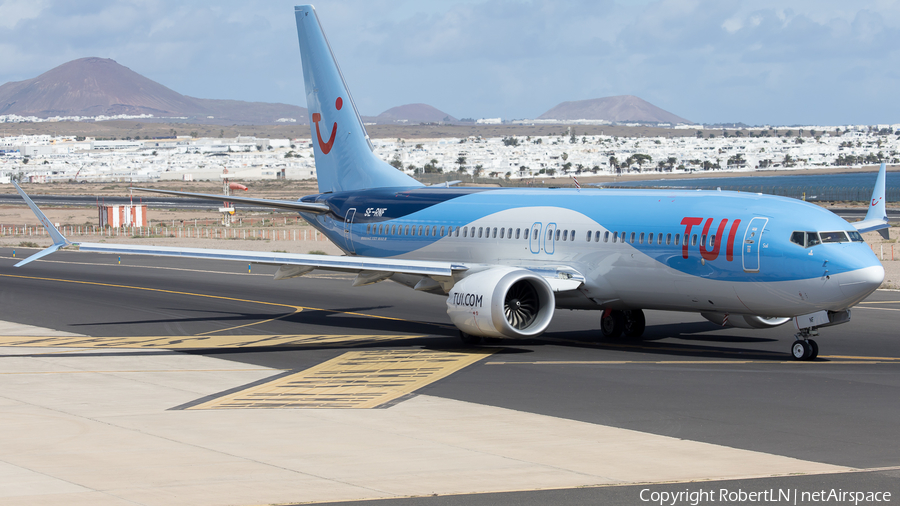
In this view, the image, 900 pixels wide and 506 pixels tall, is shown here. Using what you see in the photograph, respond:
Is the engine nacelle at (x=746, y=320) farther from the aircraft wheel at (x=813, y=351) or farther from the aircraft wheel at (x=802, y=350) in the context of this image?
the aircraft wheel at (x=813, y=351)

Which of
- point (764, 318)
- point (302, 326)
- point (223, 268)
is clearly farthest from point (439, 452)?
point (223, 268)

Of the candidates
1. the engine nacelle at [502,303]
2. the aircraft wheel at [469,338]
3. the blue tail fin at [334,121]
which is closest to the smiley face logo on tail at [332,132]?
the blue tail fin at [334,121]

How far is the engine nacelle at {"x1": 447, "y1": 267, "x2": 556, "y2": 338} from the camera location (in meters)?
27.0

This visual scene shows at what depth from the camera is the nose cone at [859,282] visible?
24.3 m

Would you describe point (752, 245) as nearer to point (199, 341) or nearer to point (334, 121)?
point (199, 341)

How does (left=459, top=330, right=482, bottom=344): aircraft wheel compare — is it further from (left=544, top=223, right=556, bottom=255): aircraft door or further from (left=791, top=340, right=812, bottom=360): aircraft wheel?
(left=791, top=340, right=812, bottom=360): aircraft wheel

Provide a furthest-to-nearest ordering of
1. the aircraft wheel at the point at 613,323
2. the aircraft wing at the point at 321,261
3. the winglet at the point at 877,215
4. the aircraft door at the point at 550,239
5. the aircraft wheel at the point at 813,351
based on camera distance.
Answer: the winglet at the point at 877,215 → the aircraft wheel at the point at 613,323 → the aircraft door at the point at 550,239 → the aircraft wing at the point at 321,261 → the aircraft wheel at the point at 813,351

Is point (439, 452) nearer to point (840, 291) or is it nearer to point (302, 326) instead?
point (840, 291)

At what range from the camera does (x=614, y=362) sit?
26406 mm

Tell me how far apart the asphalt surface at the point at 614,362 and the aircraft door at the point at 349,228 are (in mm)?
2735

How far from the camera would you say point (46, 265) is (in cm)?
5938

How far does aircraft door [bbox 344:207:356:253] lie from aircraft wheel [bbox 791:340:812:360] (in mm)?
15943

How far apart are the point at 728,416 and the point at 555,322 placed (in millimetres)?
15496

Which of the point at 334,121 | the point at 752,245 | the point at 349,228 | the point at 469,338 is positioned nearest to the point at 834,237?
the point at 752,245
